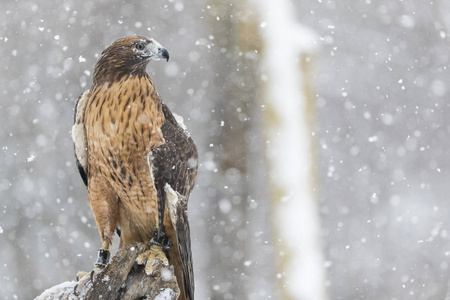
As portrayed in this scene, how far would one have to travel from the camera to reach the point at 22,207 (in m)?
2.52

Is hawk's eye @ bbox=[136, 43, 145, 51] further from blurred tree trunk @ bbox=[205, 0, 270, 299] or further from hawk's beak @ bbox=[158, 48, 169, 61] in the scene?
A: blurred tree trunk @ bbox=[205, 0, 270, 299]

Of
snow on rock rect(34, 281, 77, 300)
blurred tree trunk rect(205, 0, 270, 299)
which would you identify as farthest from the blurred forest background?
snow on rock rect(34, 281, 77, 300)

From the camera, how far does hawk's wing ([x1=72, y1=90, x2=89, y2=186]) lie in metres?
1.25

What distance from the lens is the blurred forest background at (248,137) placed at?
2.42m

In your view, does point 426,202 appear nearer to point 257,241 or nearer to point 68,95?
point 257,241

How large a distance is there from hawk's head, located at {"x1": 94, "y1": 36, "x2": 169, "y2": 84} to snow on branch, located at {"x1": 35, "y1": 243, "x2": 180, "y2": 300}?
1.23 feet

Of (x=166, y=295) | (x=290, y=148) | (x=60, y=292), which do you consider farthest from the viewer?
(x=290, y=148)

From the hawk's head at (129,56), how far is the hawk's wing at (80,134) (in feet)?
0.25

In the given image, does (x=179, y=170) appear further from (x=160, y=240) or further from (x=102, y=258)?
(x=102, y=258)

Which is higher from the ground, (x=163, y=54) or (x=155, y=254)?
(x=163, y=54)

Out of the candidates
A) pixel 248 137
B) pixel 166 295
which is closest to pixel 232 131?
pixel 248 137

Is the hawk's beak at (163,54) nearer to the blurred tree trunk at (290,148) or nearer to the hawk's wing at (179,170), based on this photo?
the hawk's wing at (179,170)

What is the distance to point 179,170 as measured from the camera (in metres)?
1.21

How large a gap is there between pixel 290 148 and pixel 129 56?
4.88 ft
